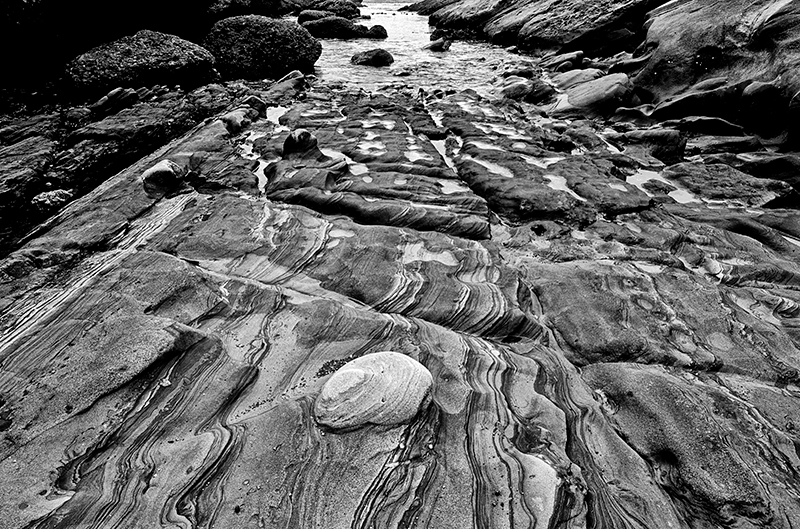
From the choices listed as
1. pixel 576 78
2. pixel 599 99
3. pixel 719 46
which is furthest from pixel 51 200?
pixel 719 46

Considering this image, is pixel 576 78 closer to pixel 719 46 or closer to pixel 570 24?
pixel 719 46

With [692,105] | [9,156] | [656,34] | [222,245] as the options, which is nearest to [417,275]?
[222,245]

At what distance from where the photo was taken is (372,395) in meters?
2.76

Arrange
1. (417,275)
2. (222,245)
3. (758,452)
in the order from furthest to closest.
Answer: (222,245) < (417,275) < (758,452)

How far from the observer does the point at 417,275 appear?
4.28 metres

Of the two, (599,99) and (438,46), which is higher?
(599,99)

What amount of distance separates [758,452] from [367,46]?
19.7 metres

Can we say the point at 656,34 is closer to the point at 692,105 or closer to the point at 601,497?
the point at 692,105

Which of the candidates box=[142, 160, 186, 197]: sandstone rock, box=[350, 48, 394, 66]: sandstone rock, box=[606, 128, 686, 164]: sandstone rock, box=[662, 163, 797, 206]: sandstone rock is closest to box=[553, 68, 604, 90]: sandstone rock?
box=[606, 128, 686, 164]: sandstone rock

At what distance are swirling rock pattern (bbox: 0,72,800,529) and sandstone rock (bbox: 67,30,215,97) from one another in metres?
4.92

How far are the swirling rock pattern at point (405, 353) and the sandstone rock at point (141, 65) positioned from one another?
16.1 ft

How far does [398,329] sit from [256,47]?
39.9 ft

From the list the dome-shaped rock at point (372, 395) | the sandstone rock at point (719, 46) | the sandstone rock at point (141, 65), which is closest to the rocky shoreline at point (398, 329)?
the dome-shaped rock at point (372, 395)

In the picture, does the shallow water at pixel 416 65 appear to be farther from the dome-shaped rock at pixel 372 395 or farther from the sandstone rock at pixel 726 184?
the dome-shaped rock at pixel 372 395
